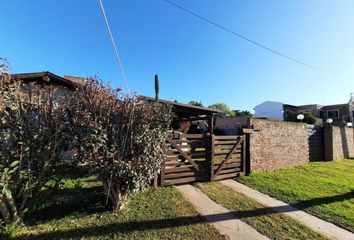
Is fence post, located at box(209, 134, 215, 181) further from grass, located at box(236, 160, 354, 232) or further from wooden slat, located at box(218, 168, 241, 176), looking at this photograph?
grass, located at box(236, 160, 354, 232)

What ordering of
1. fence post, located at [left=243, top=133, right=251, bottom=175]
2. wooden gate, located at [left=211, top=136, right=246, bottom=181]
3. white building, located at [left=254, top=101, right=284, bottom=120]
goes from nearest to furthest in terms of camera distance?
wooden gate, located at [left=211, top=136, right=246, bottom=181]
fence post, located at [left=243, top=133, right=251, bottom=175]
white building, located at [left=254, top=101, right=284, bottom=120]

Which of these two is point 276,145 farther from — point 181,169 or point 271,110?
point 271,110

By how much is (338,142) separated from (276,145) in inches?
314

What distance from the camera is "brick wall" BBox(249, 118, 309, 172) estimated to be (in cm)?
891

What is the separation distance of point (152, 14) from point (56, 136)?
21.3 feet

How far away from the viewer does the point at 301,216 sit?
16.8 ft

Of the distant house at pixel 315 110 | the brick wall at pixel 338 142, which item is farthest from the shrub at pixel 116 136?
the distant house at pixel 315 110

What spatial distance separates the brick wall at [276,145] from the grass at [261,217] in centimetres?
305

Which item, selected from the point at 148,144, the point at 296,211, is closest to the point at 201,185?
the point at 296,211

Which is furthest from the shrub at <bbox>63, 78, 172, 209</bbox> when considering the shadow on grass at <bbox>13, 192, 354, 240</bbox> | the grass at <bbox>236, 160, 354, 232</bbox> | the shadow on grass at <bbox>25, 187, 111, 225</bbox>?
the grass at <bbox>236, 160, 354, 232</bbox>

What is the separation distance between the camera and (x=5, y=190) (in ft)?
10.1

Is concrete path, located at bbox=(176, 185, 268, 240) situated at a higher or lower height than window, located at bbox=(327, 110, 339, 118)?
lower

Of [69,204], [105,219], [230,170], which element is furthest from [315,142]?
[69,204]

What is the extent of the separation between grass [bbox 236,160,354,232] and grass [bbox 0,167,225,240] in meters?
3.26
